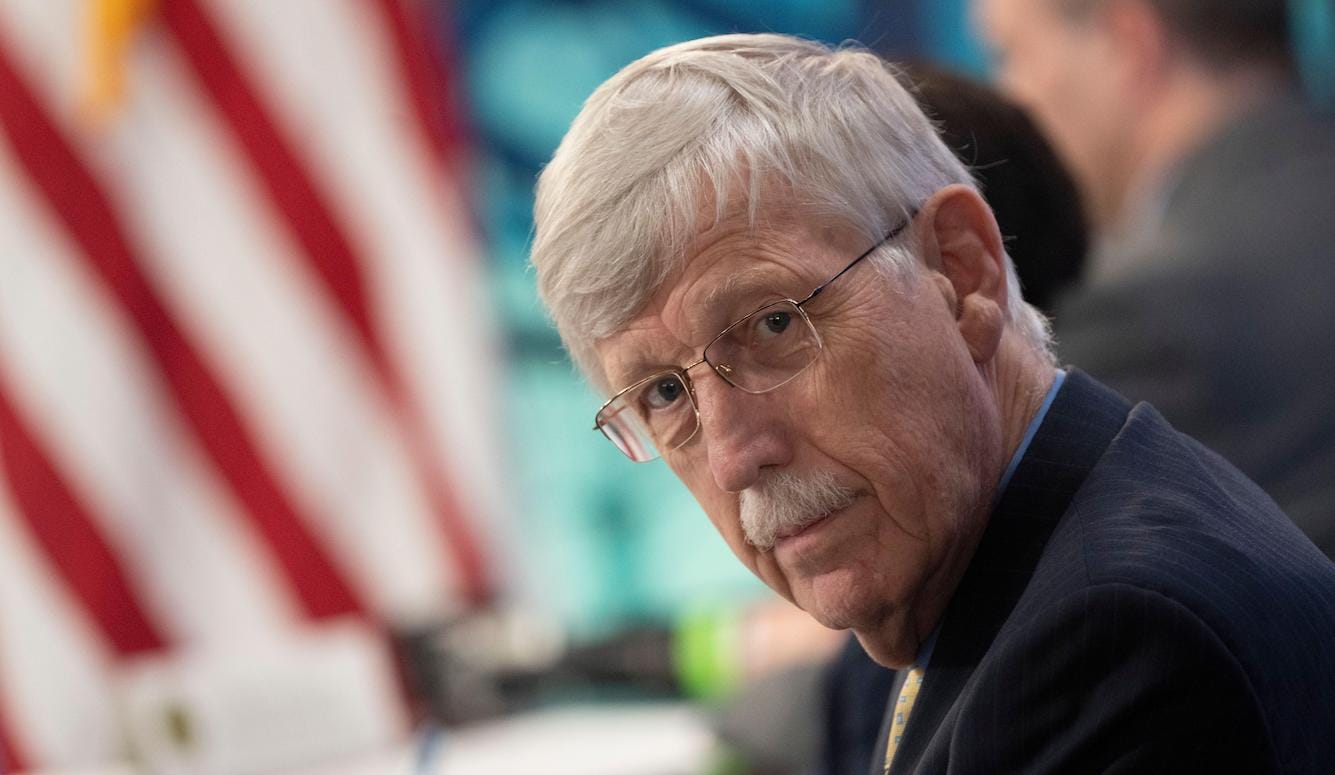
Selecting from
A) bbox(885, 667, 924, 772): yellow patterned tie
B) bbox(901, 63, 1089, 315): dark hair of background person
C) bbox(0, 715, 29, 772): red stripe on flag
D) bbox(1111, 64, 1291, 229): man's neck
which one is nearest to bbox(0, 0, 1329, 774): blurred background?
bbox(0, 715, 29, 772): red stripe on flag

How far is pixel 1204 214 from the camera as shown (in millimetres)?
2592

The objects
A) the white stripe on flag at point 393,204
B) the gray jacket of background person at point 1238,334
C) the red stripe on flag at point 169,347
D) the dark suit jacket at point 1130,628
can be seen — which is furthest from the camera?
the white stripe on flag at point 393,204

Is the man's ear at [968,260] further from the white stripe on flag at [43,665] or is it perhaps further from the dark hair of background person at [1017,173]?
the white stripe on flag at [43,665]

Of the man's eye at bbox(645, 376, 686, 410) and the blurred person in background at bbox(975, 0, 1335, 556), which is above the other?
the man's eye at bbox(645, 376, 686, 410)

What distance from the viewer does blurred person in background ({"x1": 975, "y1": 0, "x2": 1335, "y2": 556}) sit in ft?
7.80

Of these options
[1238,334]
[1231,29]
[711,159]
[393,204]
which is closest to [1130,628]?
[711,159]

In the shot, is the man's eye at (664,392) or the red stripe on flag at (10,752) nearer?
the man's eye at (664,392)

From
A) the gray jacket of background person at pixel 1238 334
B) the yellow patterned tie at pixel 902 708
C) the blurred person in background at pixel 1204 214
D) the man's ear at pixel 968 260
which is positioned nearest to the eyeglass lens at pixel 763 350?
the man's ear at pixel 968 260

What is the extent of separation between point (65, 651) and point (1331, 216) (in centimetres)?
270

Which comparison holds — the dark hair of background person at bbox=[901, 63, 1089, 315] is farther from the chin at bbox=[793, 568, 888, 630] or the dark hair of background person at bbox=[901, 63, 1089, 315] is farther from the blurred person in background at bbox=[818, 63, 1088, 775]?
the chin at bbox=[793, 568, 888, 630]

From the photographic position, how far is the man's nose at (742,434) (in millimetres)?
1229

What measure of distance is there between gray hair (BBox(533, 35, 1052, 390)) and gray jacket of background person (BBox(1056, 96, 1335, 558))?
1.09m

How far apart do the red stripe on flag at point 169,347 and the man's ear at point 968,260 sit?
2500 mm

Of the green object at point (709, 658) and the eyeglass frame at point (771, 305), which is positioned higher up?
the eyeglass frame at point (771, 305)
